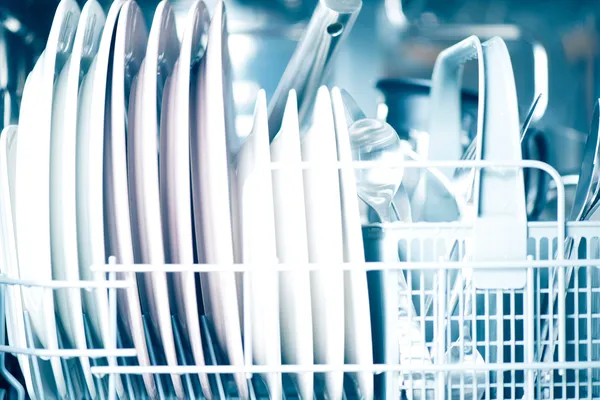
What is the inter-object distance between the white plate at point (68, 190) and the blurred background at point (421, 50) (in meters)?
0.28

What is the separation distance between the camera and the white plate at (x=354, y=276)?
1.82 ft

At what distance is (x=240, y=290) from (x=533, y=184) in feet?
1.29

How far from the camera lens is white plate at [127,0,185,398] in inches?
21.3

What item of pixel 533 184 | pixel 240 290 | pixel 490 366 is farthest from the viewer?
pixel 533 184

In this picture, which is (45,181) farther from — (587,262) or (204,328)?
(587,262)

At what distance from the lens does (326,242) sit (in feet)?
1.83

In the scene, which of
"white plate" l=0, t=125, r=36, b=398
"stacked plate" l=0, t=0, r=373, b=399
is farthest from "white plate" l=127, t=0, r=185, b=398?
"white plate" l=0, t=125, r=36, b=398

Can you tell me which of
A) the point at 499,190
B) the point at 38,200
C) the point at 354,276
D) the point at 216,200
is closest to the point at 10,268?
the point at 38,200

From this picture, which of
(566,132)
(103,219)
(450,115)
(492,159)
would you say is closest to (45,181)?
(103,219)

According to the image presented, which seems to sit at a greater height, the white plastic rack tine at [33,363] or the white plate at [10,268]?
the white plate at [10,268]

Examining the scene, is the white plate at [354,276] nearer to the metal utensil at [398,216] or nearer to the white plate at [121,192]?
the metal utensil at [398,216]

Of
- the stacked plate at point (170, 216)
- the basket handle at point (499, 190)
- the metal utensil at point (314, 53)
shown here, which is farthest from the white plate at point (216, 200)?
the basket handle at point (499, 190)

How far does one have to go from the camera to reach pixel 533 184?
31.0 inches

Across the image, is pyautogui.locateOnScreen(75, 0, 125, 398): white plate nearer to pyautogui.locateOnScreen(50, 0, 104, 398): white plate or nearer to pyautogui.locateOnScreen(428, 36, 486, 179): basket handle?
pyautogui.locateOnScreen(50, 0, 104, 398): white plate
